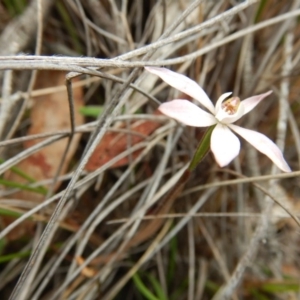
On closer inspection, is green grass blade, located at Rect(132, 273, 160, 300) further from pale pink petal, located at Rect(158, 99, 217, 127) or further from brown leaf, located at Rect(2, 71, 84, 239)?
pale pink petal, located at Rect(158, 99, 217, 127)

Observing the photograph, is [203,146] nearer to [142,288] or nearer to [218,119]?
[218,119]

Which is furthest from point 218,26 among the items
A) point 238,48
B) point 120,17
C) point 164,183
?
point 164,183

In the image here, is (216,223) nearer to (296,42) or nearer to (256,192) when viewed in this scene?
(256,192)

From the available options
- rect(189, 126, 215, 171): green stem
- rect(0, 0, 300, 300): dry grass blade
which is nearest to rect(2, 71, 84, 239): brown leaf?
rect(0, 0, 300, 300): dry grass blade

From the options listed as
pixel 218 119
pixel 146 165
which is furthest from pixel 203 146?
pixel 146 165

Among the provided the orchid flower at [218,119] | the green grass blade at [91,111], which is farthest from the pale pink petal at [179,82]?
the green grass blade at [91,111]
